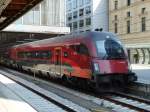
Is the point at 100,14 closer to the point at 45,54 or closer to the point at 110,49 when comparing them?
the point at 45,54

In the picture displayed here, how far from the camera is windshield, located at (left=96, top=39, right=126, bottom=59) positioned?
62.3ft

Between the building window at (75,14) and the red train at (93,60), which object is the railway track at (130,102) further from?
the building window at (75,14)

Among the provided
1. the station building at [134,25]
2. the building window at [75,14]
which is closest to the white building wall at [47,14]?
the station building at [134,25]

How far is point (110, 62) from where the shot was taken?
62.0 feet

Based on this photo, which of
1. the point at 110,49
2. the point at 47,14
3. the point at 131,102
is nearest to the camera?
the point at 131,102

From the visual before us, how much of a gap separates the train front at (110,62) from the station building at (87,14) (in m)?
64.7

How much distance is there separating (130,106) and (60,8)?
134ft

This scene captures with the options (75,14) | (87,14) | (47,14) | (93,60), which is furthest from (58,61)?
(75,14)

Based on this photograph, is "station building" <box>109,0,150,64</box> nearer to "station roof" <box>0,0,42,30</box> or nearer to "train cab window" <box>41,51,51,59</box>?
"train cab window" <box>41,51,51,59</box>

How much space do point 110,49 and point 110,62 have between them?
2.22ft

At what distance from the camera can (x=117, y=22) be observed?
8244 cm

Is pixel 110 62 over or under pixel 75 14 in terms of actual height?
under

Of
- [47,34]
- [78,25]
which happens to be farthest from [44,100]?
[78,25]

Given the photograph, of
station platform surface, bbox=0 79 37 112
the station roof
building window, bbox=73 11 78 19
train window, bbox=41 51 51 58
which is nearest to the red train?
train window, bbox=41 51 51 58
